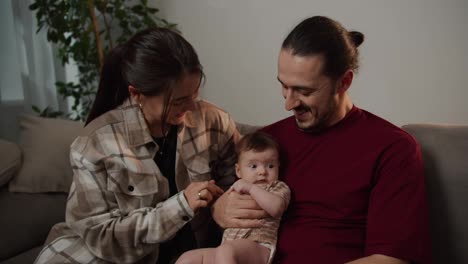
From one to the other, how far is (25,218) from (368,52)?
1.80m

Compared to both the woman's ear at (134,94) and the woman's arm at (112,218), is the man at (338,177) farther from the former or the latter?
the woman's ear at (134,94)

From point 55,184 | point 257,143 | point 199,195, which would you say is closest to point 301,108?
point 257,143

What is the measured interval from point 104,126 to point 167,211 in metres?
0.36

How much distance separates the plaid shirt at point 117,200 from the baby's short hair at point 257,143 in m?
0.22

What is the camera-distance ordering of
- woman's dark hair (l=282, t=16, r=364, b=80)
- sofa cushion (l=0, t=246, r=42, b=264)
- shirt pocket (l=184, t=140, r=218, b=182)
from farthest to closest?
1. sofa cushion (l=0, t=246, r=42, b=264)
2. shirt pocket (l=184, t=140, r=218, b=182)
3. woman's dark hair (l=282, t=16, r=364, b=80)

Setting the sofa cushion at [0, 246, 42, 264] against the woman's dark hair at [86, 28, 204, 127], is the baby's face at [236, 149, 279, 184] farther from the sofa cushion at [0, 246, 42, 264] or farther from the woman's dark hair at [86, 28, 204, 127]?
the sofa cushion at [0, 246, 42, 264]

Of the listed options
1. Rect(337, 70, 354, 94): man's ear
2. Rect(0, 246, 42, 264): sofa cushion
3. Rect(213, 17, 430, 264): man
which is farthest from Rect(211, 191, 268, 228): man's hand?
Rect(0, 246, 42, 264): sofa cushion

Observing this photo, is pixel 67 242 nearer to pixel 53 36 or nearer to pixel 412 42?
pixel 53 36

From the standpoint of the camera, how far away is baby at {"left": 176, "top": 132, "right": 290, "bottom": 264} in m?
1.29

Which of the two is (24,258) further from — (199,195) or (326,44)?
(326,44)

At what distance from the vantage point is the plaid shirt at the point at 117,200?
1.39 m

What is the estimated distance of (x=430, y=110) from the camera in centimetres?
212

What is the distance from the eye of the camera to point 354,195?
134 cm

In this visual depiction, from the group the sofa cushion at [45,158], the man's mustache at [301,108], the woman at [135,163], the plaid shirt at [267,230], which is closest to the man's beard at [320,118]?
the man's mustache at [301,108]
